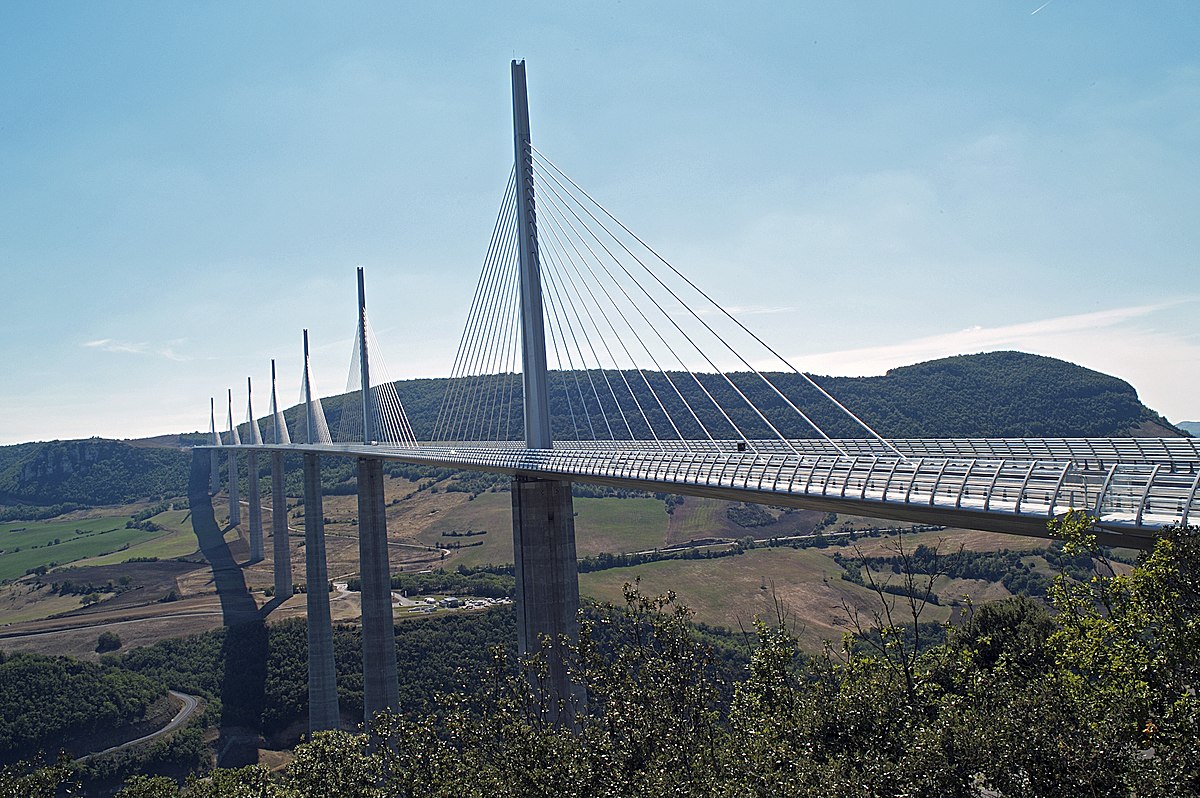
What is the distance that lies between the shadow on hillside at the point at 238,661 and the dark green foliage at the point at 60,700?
3916mm

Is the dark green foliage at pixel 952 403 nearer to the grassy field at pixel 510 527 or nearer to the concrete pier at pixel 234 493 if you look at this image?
the grassy field at pixel 510 527

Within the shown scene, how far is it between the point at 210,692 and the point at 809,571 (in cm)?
3922

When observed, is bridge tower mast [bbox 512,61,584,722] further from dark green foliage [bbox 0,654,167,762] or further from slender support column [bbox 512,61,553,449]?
dark green foliage [bbox 0,654,167,762]

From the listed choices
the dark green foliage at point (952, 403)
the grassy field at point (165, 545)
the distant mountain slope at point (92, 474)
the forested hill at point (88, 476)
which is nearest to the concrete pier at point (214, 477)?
the grassy field at point (165, 545)

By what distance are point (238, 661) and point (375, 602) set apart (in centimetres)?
1863

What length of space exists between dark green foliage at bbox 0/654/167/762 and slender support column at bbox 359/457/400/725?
1381cm

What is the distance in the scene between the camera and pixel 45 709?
144 ft

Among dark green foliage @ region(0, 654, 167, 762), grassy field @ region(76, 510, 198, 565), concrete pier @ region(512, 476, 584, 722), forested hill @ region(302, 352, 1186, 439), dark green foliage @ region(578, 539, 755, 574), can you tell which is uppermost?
forested hill @ region(302, 352, 1186, 439)

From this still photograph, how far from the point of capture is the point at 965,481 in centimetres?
1061

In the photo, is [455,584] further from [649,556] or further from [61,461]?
[61,461]

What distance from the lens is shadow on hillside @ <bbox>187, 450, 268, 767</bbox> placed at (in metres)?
45.0

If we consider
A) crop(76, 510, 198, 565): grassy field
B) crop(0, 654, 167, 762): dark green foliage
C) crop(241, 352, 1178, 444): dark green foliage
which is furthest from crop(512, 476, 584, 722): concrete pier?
crop(76, 510, 198, 565): grassy field

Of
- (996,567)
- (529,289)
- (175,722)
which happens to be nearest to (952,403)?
(996,567)

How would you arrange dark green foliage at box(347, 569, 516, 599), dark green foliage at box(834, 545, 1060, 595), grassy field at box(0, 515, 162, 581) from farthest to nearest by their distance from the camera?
1. grassy field at box(0, 515, 162, 581)
2. dark green foliage at box(347, 569, 516, 599)
3. dark green foliage at box(834, 545, 1060, 595)
